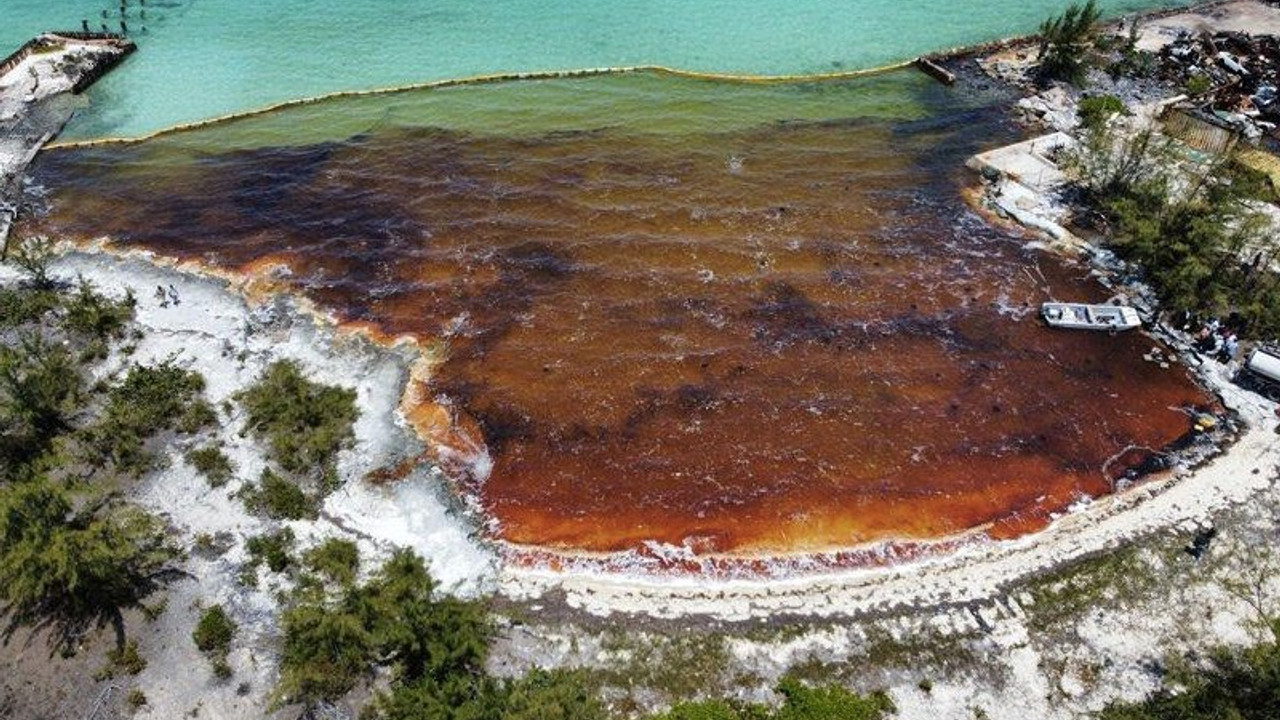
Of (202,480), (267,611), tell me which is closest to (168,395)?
(202,480)

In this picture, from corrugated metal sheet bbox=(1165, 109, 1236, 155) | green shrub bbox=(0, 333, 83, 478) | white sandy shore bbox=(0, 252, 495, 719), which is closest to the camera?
white sandy shore bbox=(0, 252, 495, 719)

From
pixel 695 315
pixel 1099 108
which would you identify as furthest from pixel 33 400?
pixel 1099 108

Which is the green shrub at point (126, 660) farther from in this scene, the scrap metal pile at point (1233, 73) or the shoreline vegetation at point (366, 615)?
the scrap metal pile at point (1233, 73)

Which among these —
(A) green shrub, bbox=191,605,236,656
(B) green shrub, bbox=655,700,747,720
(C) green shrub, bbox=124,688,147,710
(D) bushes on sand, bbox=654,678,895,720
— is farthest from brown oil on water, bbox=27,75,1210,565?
(C) green shrub, bbox=124,688,147,710

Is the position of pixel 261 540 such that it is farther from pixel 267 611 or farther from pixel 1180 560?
pixel 1180 560

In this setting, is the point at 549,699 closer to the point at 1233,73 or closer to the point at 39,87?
the point at 39,87

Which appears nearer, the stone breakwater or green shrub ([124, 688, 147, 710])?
green shrub ([124, 688, 147, 710])

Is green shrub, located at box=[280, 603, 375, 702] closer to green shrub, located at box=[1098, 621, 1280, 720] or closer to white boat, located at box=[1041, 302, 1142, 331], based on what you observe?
green shrub, located at box=[1098, 621, 1280, 720]
